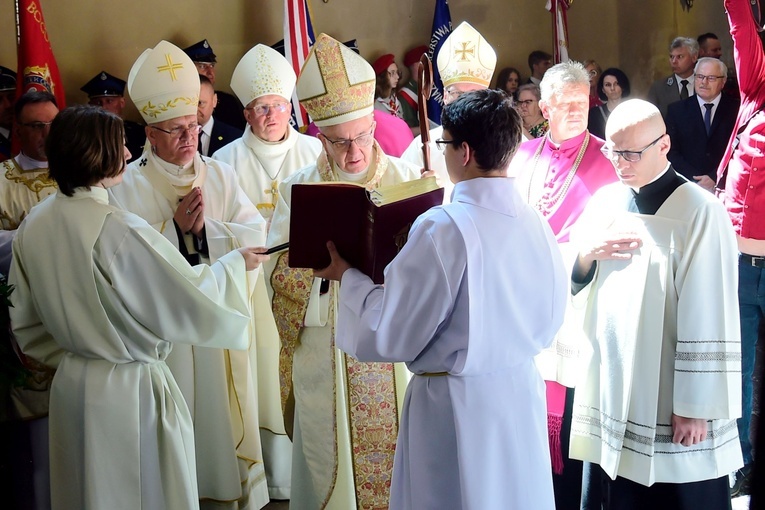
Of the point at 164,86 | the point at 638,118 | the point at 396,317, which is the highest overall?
the point at 164,86

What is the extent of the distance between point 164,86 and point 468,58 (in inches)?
66.2

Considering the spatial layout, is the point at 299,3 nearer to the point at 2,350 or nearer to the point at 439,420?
the point at 2,350

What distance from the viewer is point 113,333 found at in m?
2.96

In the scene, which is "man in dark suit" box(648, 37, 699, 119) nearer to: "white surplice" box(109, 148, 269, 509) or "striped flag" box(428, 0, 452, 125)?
"striped flag" box(428, 0, 452, 125)

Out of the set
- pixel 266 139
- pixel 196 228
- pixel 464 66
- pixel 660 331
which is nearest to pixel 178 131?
pixel 196 228

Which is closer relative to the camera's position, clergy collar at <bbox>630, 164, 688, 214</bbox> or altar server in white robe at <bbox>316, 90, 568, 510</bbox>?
altar server in white robe at <bbox>316, 90, 568, 510</bbox>

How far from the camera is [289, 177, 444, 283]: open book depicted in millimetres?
2621

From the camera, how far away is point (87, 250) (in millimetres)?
2902

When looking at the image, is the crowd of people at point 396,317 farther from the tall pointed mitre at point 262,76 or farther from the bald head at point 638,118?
the tall pointed mitre at point 262,76

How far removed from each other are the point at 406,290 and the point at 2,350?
1.71 m

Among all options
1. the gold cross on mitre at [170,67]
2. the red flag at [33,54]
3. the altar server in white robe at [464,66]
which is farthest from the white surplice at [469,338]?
the red flag at [33,54]

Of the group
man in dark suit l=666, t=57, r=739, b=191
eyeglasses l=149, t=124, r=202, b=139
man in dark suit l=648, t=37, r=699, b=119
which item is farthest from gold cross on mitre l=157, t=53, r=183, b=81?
man in dark suit l=648, t=37, r=699, b=119

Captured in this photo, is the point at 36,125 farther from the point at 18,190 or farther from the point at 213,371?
the point at 213,371

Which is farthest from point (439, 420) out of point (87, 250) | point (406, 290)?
point (87, 250)
